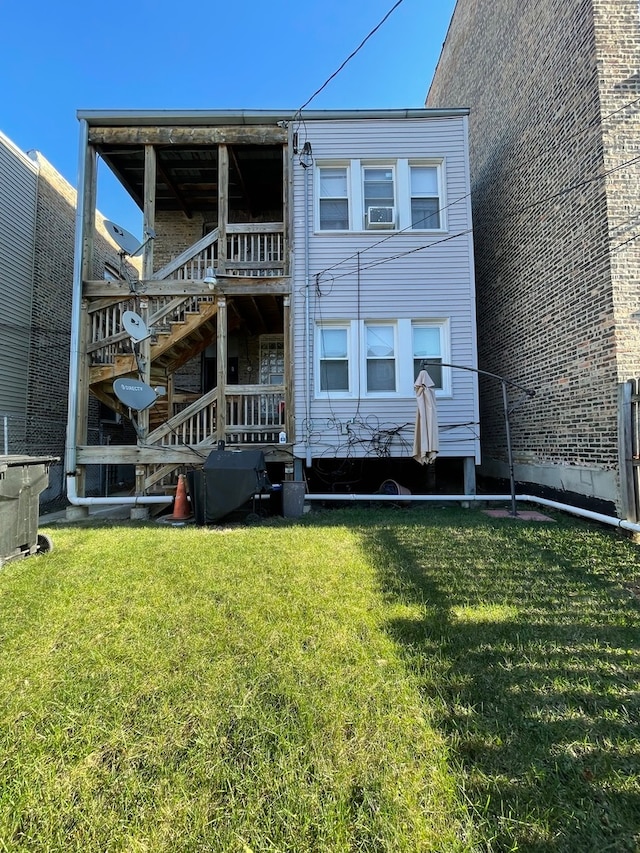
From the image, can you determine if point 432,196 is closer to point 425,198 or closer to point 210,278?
point 425,198

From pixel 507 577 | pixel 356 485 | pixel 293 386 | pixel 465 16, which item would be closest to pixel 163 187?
pixel 293 386

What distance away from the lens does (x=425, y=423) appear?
22.1 feet

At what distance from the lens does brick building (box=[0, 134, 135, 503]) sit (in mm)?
9758

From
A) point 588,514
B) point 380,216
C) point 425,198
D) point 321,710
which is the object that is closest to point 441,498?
point 588,514

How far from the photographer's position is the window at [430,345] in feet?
27.7

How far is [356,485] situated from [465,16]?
12.9 m

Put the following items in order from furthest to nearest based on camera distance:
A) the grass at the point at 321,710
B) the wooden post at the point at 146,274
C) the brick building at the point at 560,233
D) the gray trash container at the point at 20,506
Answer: the wooden post at the point at 146,274 → the brick building at the point at 560,233 → the gray trash container at the point at 20,506 → the grass at the point at 321,710

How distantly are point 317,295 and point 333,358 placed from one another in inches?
51.0

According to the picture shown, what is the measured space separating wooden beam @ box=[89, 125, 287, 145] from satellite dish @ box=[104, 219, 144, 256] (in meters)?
1.84

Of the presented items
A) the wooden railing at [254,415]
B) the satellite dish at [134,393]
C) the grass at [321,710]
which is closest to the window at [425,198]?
the wooden railing at [254,415]

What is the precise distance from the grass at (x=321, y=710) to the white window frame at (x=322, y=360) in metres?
4.69

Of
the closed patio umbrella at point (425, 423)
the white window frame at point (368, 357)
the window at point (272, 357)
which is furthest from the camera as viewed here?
the window at point (272, 357)

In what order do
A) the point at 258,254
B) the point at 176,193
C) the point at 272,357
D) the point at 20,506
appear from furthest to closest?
1. the point at 272,357
2. the point at 176,193
3. the point at 258,254
4. the point at 20,506

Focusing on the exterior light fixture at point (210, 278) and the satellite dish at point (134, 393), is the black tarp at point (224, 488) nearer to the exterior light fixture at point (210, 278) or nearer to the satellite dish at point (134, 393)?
the satellite dish at point (134, 393)
